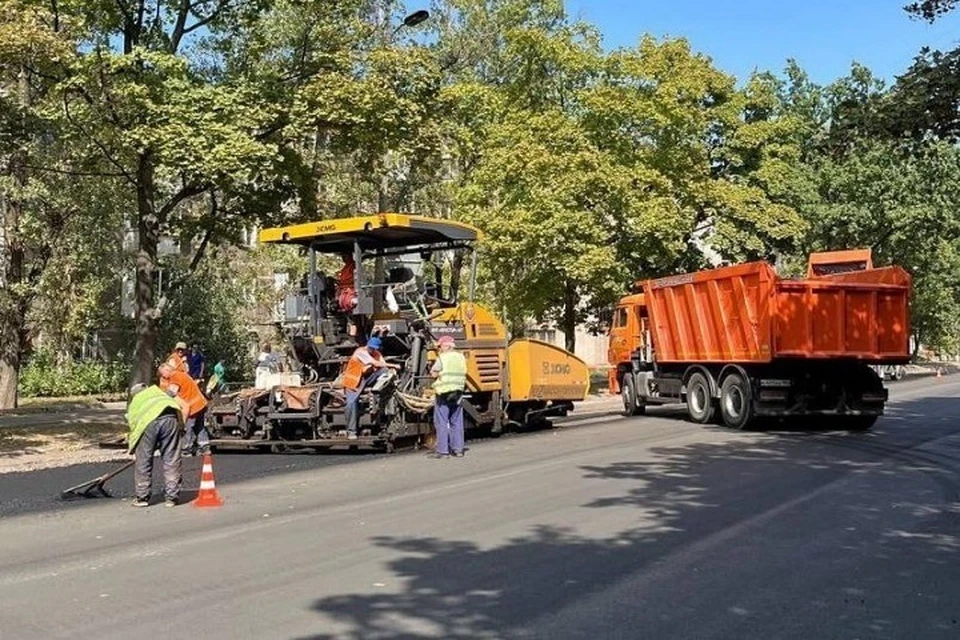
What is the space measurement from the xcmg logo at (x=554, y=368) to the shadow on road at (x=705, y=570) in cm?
603

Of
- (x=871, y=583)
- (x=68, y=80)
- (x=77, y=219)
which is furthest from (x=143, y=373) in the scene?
(x=871, y=583)

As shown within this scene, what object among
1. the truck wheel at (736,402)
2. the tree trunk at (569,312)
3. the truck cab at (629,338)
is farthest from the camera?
the tree trunk at (569,312)

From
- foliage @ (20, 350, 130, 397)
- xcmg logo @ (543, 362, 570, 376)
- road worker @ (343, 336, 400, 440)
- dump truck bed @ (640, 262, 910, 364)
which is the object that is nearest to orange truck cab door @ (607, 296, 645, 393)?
dump truck bed @ (640, 262, 910, 364)

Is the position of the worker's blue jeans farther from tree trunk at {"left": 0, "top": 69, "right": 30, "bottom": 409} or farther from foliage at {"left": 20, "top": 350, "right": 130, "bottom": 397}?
foliage at {"left": 20, "top": 350, "right": 130, "bottom": 397}

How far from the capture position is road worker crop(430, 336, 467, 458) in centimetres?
1366

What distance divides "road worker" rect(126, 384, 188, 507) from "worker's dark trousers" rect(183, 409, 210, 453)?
4.15 m

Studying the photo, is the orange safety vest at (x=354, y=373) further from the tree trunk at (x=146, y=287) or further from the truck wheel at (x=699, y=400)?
the truck wheel at (x=699, y=400)

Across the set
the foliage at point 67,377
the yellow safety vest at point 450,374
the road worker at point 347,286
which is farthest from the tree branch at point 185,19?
the foliage at point 67,377

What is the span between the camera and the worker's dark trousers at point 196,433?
14367 mm

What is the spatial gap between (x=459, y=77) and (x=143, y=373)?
1574cm

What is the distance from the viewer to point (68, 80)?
15.5 m

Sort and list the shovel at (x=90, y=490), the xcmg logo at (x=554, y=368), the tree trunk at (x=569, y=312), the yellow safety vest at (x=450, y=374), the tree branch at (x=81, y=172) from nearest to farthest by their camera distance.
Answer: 1. the shovel at (x=90, y=490)
2. the yellow safety vest at (x=450, y=374)
3. the xcmg logo at (x=554, y=368)
4. the tree branch at (x=81, y=172)
5. the tree trunk at (x=569, y=312)

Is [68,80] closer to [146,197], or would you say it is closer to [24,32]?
[24,32]

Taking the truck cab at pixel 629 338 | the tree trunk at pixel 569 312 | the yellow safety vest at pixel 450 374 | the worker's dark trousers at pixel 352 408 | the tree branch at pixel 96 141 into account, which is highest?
the tree branch at pixel 96 141
